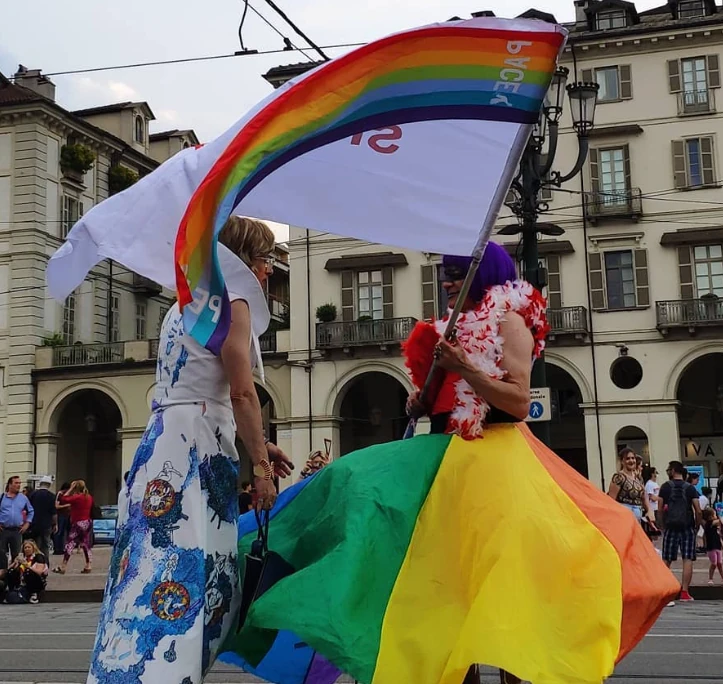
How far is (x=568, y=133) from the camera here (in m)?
33.6

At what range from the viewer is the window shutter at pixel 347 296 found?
35188 millimetres

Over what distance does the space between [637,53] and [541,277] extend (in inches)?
Result: 910

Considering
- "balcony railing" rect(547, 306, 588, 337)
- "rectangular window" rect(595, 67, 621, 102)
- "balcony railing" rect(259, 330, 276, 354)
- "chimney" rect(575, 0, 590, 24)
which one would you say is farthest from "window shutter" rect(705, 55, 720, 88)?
"balcony railing" rect(259, 330, 276, 354)

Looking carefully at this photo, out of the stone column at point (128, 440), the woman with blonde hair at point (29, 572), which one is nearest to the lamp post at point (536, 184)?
the woman with blonde hair at point (29, 572)

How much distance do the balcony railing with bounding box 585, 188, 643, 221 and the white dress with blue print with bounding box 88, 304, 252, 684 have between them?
30472 mm

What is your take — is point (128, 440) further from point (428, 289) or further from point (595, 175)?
point (595, 175)

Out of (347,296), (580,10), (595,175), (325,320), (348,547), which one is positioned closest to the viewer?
(348,547)

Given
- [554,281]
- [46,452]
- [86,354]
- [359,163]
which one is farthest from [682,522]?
[46,452]

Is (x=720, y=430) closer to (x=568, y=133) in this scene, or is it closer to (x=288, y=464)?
(x=568, y=133)

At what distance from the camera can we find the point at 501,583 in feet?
11.4

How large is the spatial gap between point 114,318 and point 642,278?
20640 mm

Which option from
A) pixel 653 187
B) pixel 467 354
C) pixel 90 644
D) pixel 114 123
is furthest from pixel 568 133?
pixel 467 354

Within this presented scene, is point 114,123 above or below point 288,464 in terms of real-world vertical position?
above

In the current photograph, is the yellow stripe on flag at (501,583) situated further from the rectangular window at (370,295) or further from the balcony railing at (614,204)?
the rectangular window at (370,295)
